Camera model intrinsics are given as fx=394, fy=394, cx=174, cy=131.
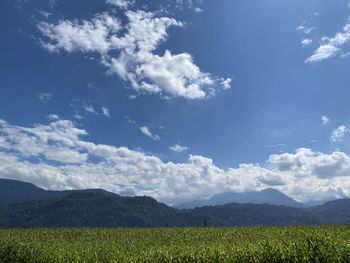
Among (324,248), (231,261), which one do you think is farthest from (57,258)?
(324,248)

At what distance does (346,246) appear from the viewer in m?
20.7

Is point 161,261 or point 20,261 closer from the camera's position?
point 161,261

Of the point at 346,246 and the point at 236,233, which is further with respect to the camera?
the point at 236,233

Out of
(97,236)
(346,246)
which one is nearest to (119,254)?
(346,246)

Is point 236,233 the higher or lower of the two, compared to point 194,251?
higher

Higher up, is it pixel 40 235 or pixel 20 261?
pixel 40 235

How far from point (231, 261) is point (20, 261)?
15.6 metres

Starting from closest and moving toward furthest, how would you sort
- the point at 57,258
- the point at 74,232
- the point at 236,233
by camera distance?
the point at 57,258, the point at 236,233, the point at 74,232

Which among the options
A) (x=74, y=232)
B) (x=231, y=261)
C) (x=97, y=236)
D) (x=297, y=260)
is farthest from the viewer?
(x=74, y=232)

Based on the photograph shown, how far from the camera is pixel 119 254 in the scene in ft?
82.0

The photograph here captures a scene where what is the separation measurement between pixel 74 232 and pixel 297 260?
36.0 meters

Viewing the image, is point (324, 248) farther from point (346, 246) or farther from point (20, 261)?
point (20, 261)

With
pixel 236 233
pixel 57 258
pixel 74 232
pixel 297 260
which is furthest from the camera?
pixel 74 232

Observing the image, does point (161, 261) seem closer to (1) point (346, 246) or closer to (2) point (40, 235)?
(1) point (346, 246)
